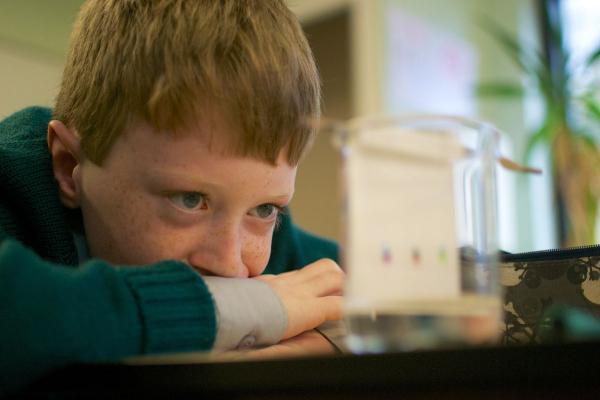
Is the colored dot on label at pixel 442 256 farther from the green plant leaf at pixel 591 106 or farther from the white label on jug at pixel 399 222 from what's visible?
the green plant leaf at pixel 591 106

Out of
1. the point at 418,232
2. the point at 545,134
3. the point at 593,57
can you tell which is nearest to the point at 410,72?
the point at 545,134

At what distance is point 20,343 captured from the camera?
1.23 ft

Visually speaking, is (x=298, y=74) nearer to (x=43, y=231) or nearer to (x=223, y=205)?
(x=223, y=205)

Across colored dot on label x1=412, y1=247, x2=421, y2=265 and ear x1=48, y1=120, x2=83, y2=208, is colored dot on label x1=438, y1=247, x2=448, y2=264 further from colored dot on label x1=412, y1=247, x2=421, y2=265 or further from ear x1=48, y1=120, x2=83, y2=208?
ear x1=48, y1=120, x2=83, y2=208

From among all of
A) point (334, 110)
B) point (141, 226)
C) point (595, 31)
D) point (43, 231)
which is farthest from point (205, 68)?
point (595, 31)

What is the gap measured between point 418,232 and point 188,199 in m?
0.34

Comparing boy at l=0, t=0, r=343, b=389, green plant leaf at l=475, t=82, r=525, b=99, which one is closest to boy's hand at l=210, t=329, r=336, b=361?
boy at l=0, t=0, r=343, b=389

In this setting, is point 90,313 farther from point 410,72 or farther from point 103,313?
point 410,72

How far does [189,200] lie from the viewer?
0.67 metres

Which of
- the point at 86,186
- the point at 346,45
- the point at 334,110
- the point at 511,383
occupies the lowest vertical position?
the point at 511,383

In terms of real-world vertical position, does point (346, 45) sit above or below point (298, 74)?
above

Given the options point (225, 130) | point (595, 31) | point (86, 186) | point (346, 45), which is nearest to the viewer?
point (225, 130)

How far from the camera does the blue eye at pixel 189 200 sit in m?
0.66

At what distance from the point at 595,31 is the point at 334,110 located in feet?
4.25
